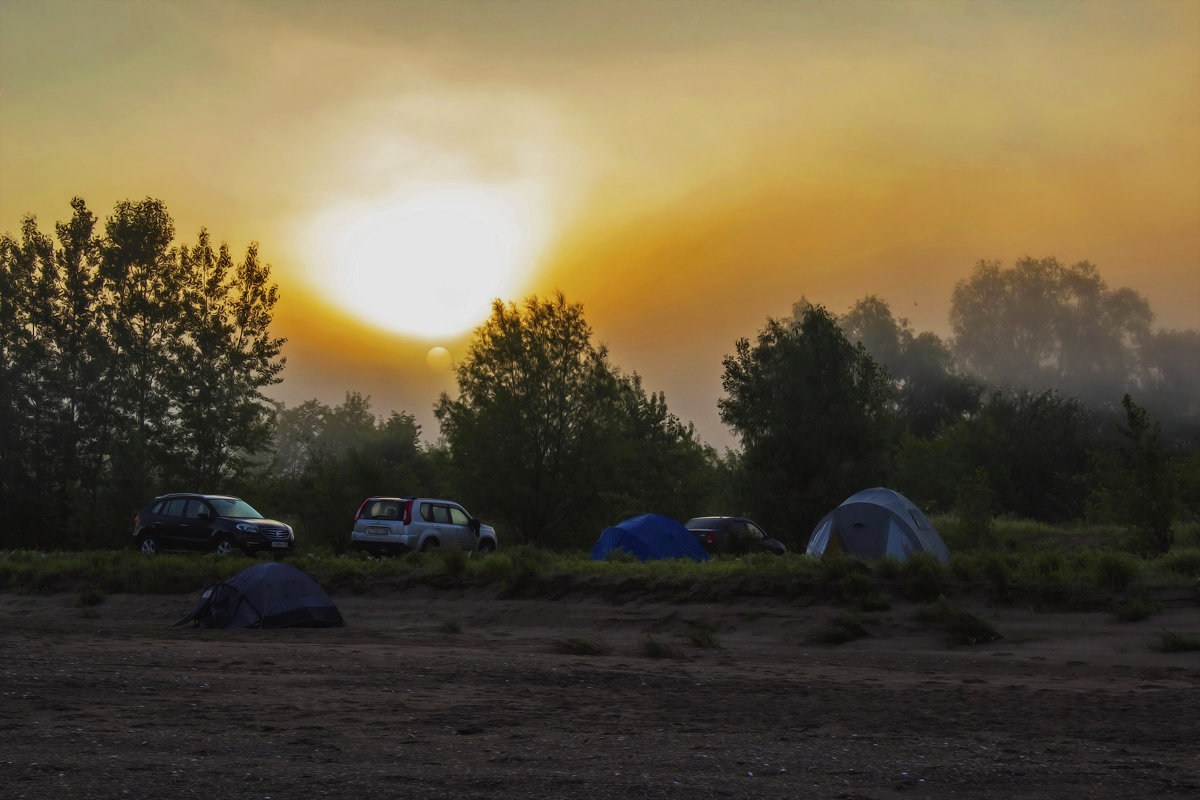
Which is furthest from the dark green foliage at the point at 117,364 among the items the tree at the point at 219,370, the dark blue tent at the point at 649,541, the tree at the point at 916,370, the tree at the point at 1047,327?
the tree at the point at 1047,327

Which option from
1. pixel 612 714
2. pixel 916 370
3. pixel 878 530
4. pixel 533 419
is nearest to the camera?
pixel 612 714

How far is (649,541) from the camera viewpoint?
978 inches

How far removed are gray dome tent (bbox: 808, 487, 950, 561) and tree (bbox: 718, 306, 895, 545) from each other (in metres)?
14.0

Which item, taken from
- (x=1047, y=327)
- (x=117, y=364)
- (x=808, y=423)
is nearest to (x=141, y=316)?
(x=117, y=364)

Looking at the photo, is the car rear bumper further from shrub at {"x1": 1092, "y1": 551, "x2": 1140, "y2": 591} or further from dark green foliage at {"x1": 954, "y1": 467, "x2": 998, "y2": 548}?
shrub at {"x1": 1092, "y1": 551, "x2": 1140, "y2": 591}

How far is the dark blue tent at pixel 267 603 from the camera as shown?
16406 millimetres

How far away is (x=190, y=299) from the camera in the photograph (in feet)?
149

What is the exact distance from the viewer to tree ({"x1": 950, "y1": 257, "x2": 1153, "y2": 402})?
83812 mm

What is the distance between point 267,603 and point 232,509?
12674 millimetres

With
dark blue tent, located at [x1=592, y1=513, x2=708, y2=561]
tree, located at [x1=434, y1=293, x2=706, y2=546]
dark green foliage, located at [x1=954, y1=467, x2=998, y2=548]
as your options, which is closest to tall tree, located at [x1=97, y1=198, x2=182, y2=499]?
tree, located at [x1=434, y1=293, x2=706, y2=546]

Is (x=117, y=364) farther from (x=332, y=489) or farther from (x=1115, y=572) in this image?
(x=1115, y=572)

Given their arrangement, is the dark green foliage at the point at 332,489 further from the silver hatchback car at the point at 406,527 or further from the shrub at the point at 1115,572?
the shrub at the point at 1115,572

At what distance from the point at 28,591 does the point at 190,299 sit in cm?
2386

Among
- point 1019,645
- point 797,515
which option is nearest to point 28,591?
point 1019,645
